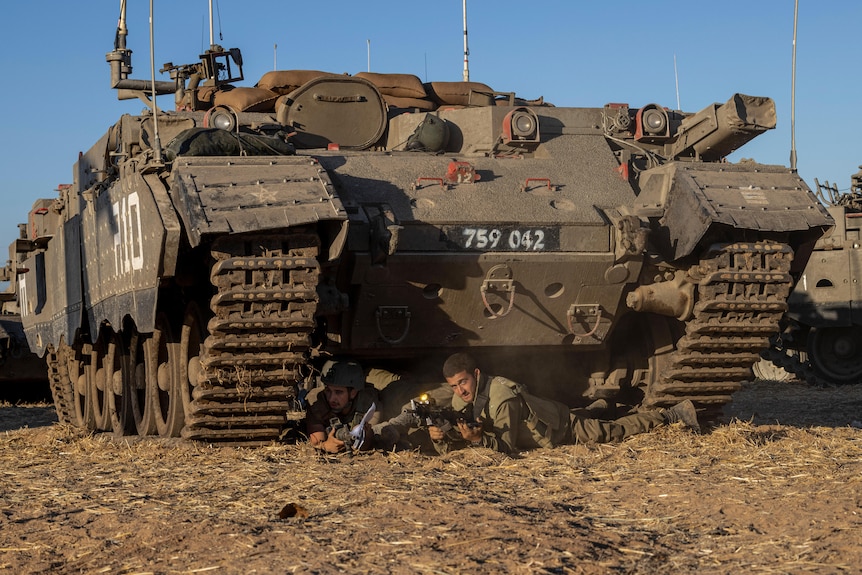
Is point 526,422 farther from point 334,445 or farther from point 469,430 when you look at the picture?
point 334,445

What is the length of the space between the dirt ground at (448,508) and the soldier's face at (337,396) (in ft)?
1.69

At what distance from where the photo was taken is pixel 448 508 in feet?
20.6

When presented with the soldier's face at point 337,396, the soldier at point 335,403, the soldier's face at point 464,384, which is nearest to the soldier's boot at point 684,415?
the soldier's face at point 464,384

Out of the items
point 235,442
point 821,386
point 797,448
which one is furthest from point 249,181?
point 821,386

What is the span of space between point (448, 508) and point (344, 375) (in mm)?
3047

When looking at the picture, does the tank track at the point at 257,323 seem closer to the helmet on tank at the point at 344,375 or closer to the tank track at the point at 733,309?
the helmet on tank at the point at 344,375

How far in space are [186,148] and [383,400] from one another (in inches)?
99.1

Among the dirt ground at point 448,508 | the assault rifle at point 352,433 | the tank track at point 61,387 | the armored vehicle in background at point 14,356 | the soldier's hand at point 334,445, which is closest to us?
the dirt ground at point 448,508

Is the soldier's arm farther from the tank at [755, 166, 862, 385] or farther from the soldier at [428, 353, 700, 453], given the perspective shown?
the tank at [755, 166, 862, 385]

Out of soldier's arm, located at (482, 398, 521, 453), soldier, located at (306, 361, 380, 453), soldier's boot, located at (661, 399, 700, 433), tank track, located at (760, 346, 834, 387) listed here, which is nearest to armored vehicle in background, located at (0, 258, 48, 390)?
soldier, located at (306, 361, 380, 453)

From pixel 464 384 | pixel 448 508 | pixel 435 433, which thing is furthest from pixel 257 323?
pixel 448 508

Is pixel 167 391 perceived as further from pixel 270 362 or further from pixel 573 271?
pixel 573 271

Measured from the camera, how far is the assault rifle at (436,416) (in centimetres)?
878

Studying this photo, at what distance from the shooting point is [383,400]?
9977 millimetres
